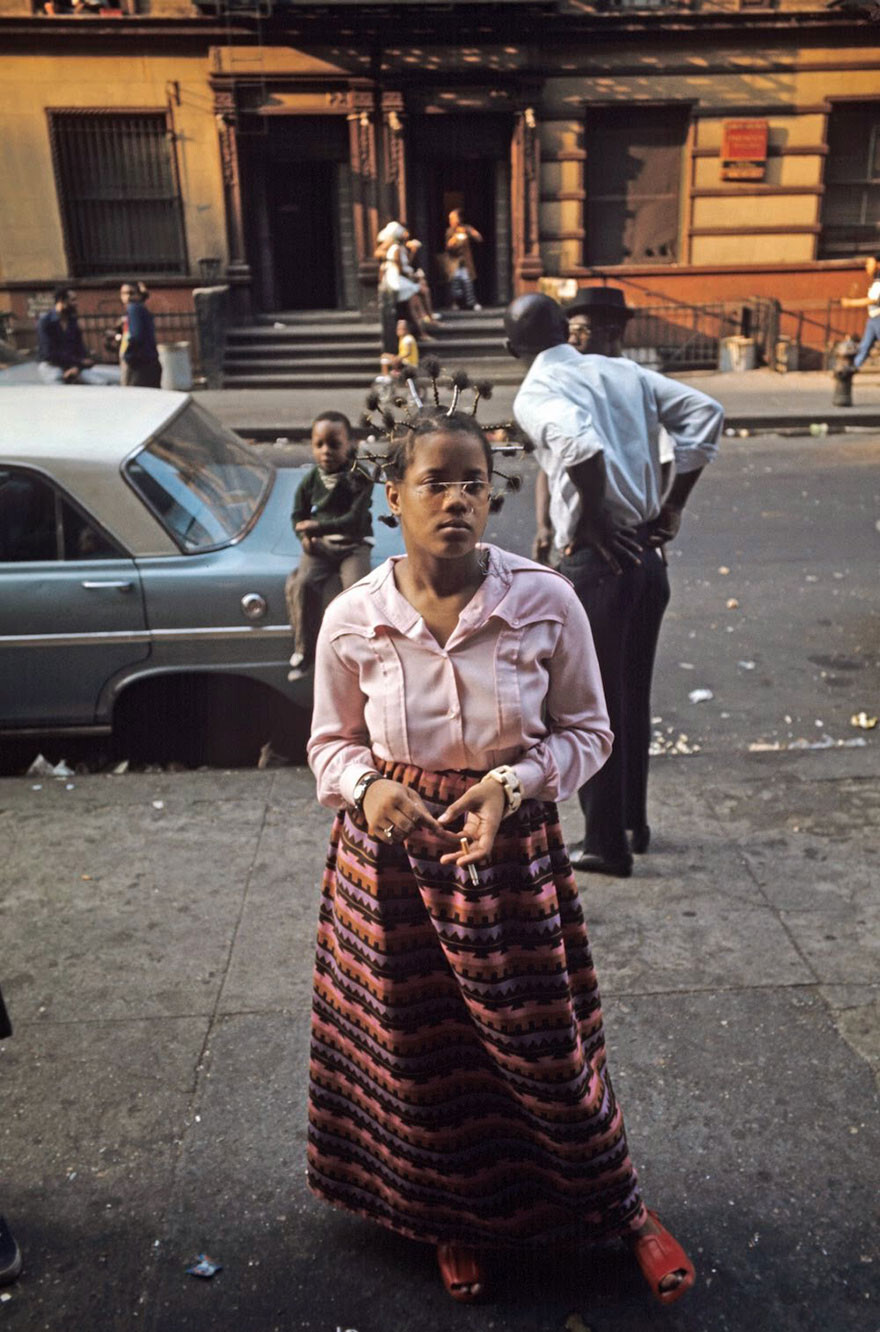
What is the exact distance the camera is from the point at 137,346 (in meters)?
13.6

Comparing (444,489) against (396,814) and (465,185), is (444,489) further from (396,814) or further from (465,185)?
(465,185)

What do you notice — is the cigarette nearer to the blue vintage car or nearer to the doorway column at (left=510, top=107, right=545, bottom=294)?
the blue vintage car

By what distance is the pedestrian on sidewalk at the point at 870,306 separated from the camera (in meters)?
16.7

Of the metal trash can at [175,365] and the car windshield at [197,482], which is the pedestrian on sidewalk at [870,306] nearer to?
the metal trash can at [175,365]

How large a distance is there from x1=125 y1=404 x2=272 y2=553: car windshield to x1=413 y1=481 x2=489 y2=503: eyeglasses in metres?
3.34

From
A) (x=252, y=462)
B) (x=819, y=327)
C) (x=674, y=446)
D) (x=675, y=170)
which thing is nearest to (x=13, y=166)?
(x=675, y=170)

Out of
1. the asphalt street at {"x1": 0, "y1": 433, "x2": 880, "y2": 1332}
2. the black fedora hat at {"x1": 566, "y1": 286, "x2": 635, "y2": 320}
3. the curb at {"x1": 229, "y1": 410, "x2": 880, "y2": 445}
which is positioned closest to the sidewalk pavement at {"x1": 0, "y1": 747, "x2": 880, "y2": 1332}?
the asphalt street at {"x1": 0, "y1": 433, "x2": 880, "y2": 1332}

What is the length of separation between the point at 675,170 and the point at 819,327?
3.64 metres

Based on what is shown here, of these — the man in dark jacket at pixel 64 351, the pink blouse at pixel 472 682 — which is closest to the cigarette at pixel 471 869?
the pink blouse at pixel 472 682

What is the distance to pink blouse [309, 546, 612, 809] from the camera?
239cm

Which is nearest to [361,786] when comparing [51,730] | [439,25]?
[51,730]

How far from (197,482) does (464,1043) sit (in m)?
3.97

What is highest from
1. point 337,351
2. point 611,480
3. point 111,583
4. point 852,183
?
point 852,183

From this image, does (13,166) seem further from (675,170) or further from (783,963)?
(783,963)
